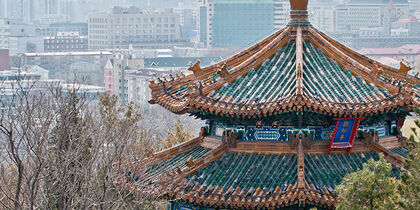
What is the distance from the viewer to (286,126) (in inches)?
500

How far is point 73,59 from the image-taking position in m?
173

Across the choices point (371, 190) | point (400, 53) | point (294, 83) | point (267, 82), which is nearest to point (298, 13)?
point (267, 82)

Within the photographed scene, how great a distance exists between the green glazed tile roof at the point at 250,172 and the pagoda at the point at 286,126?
0.04ft

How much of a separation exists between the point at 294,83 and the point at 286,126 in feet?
1.65

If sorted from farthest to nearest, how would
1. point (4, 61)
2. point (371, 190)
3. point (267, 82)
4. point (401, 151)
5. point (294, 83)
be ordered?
1. point (4, 61)
2. point (401, 151)
3. point (267, 82)
4. point (294, 83)
5. point (371, 190)

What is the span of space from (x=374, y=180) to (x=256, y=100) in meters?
2.01

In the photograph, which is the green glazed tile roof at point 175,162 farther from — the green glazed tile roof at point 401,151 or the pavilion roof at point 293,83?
Result: the green glazed tile roof at point 401,151

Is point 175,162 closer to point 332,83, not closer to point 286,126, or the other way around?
point 286,126

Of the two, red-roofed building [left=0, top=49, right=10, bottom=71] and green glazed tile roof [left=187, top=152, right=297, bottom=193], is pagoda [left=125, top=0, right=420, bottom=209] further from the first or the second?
red-roofed building [left=0, top=49, right=10, bottom=71]

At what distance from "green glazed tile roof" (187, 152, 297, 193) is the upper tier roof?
27.5 inches

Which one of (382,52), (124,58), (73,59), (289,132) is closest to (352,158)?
(289,132)

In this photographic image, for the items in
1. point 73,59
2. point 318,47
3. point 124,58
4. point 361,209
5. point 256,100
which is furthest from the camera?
point 73,59

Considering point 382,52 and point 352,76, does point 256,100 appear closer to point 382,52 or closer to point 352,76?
point 352,76

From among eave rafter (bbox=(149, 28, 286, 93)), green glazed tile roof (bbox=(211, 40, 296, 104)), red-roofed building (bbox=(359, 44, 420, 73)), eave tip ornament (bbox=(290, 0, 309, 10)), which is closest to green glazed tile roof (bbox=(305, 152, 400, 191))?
green glazed tile roof (bbox=(211, 40, 296, 104))
